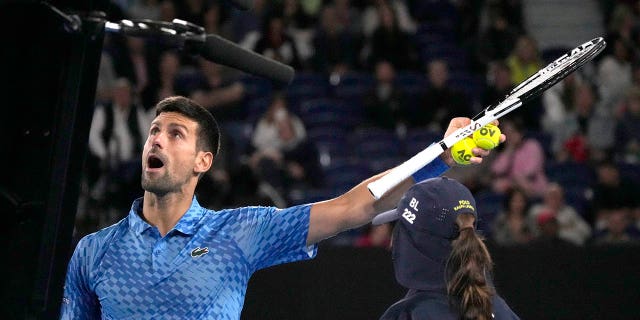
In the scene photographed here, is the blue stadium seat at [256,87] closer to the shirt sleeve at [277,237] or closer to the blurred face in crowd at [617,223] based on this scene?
the blurred face in crowd at [617,223]

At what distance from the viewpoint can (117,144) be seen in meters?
9.89

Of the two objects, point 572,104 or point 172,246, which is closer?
point 172,246

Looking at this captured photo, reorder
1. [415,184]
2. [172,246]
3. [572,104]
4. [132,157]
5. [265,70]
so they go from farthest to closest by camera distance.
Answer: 1. [572,104]
2. [132,157]
3. [172,246]
4. [415,184]
5. [265,70]

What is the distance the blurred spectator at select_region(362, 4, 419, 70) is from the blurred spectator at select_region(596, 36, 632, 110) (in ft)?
7.13

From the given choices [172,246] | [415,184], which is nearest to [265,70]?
[415,184]

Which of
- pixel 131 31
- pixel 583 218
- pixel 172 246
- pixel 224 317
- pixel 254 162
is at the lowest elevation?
pixel 583 218

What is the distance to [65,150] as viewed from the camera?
2.49m

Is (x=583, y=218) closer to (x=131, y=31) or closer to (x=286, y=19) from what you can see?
(x=286, y=19)

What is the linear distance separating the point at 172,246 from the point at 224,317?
0.32 metres

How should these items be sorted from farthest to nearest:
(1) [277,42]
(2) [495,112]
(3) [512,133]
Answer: (1) [277,42], (3) [512,133], (2) [495,112]

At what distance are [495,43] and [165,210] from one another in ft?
29.8

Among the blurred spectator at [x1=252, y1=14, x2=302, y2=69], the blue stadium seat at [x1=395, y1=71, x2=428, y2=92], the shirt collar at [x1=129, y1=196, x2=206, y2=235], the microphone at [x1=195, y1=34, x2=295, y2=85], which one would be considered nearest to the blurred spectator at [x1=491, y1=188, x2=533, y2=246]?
the blue stadium seat at [x1=395, y1=71, x2=428, y2=92]

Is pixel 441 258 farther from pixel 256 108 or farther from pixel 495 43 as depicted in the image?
pixel 495 43

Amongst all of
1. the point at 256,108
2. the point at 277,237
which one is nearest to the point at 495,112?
the point at 277,237
